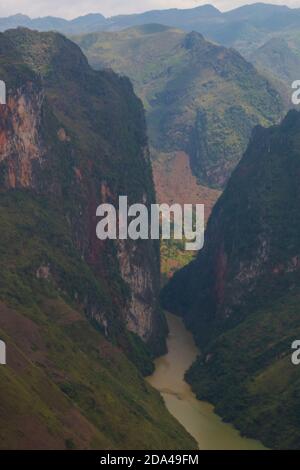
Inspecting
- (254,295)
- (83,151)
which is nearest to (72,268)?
(83,151)

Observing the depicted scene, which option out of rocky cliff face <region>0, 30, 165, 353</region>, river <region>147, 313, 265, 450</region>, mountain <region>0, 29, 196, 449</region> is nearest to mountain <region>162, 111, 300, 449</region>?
river <region>147, 313, 265, 450</region>

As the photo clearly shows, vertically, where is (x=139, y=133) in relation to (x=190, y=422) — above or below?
above

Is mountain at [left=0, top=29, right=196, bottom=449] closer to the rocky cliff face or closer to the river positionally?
the rocky cliff face

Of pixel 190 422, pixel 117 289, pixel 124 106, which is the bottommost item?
pixel 190 422

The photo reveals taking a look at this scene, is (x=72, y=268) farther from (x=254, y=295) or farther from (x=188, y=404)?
(x=254, y=295)
